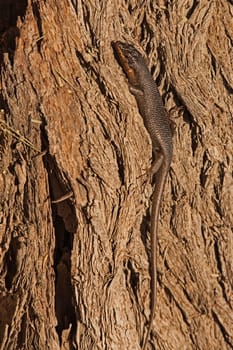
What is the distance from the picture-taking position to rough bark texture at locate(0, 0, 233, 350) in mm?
4609

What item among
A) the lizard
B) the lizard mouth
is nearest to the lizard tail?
the lizard

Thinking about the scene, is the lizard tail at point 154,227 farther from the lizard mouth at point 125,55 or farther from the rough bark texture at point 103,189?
the lizard mouth at point 125,55

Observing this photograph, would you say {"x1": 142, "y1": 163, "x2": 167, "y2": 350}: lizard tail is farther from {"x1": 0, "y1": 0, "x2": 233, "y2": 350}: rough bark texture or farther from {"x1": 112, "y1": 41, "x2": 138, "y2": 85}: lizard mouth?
{"x1": 112, "y1": 41, "x2": 138, "y2": 85}: lizard mouth

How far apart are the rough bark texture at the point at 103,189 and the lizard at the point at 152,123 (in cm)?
6

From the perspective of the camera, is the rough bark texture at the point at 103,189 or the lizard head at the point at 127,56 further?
the lizard head at the point at 127,56

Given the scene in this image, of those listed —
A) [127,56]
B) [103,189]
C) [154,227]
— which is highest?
[127,56]

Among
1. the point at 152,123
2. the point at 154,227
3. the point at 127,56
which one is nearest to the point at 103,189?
the point at 154,227

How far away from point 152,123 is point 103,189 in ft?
1.92

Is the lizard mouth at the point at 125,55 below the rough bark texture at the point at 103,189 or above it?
above

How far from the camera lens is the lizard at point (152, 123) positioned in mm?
4727

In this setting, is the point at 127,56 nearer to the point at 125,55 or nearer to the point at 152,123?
the point at 125,55

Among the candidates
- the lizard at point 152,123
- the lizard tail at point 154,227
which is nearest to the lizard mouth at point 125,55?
the lizard at point 152,123

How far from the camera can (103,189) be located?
4.59 metres

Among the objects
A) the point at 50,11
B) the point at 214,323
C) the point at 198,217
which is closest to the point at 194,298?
the point at 214,323
